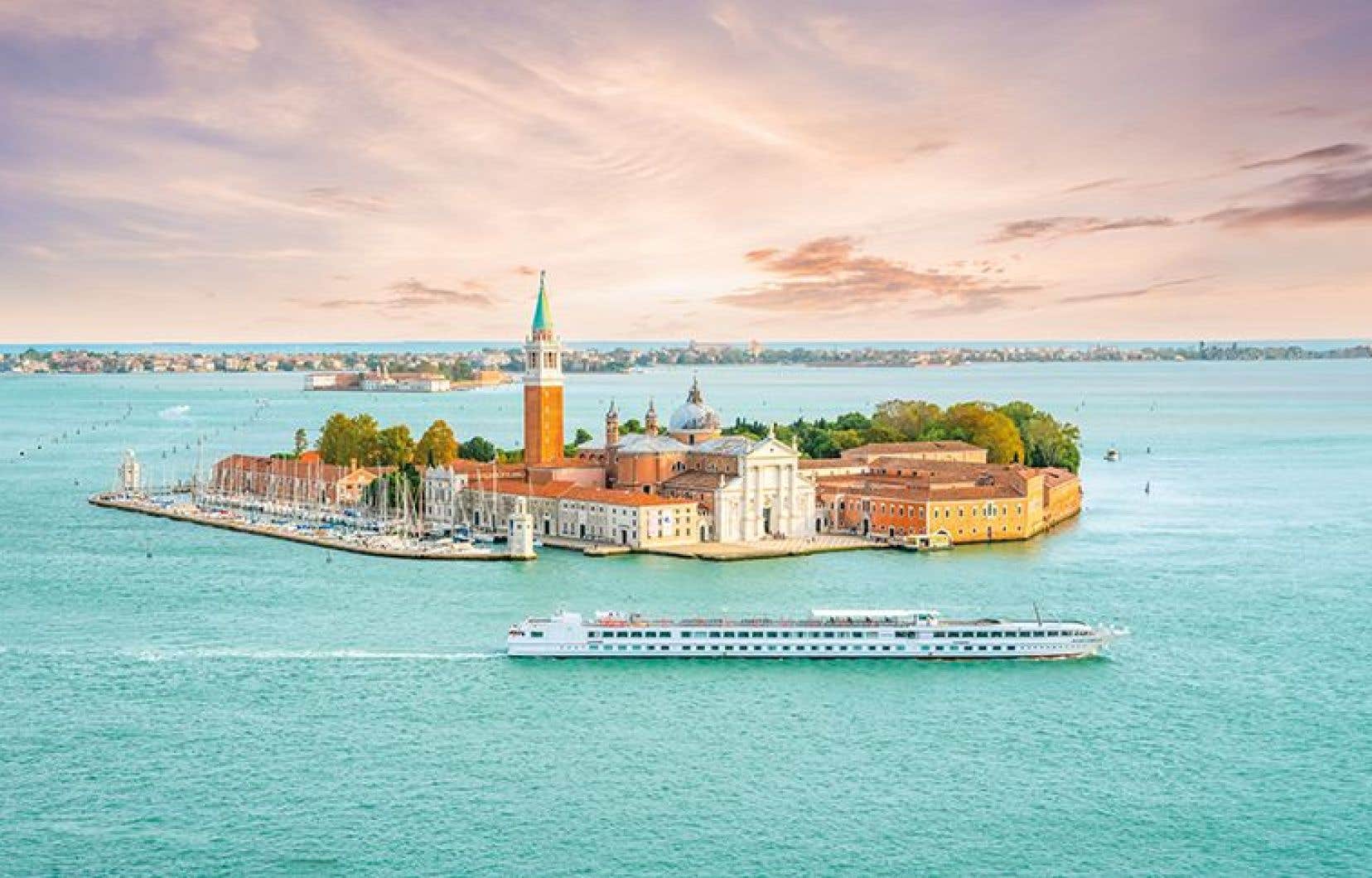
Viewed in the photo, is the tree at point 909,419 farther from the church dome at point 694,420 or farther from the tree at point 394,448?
the tree at point 394,448

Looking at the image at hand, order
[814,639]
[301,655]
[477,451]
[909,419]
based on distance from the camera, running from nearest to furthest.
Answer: [301,655] < [814,639] < [477,451] < [909,419]

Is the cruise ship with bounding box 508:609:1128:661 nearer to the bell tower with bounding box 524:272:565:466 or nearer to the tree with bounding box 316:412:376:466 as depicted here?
the bell tower with bounding box 524:272:565:466

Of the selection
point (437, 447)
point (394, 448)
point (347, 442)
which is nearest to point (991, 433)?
point (437, 447)

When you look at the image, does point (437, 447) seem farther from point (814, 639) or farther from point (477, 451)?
point (814, 639)

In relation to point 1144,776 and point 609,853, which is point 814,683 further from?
point 609,853

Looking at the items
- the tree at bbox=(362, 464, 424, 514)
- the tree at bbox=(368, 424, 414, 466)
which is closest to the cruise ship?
the tree at bbox=(362, 464, 424, 514)

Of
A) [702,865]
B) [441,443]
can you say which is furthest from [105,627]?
[441,443]
